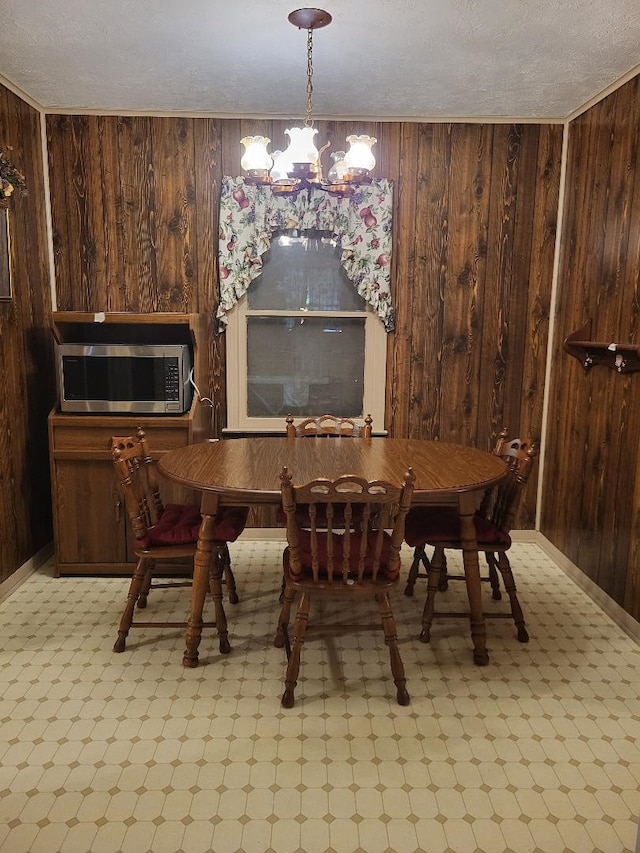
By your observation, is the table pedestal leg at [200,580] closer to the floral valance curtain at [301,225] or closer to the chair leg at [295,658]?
the chair leg at [295,658]

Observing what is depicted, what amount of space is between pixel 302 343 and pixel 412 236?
2.97 feet

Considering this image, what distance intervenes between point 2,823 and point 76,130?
3355 millimetres

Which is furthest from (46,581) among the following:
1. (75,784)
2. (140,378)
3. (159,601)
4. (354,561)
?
(354,561)

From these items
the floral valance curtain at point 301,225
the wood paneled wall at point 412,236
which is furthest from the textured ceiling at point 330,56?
the floral valance curtain at point 301,225

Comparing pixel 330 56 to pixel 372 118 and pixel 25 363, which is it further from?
pixel 25 363

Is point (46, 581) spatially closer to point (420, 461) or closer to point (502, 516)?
point (420, 461)

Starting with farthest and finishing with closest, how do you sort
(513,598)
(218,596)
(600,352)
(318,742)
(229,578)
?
(600,352)
(229,578)
(513,598)
(218,596)
(318,742)

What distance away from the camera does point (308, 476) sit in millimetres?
2541

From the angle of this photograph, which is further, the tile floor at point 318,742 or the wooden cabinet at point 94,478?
the wooden cabinet at point 94,478

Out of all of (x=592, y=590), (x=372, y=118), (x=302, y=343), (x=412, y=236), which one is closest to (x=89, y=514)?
(x=302, y=343)

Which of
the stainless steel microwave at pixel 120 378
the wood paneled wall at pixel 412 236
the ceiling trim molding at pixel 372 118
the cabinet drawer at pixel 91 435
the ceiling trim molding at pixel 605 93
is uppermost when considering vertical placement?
the ceiling trim molding at pixel 372 118

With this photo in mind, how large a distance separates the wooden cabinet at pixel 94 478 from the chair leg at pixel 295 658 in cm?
129

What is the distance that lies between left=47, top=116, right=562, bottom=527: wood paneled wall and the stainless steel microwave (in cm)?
58

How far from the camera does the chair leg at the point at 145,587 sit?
2727 mm
